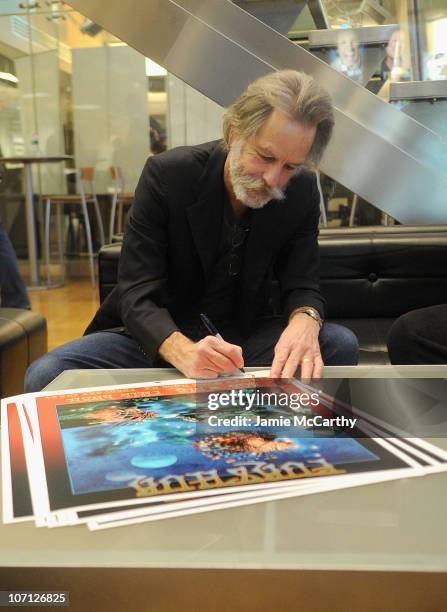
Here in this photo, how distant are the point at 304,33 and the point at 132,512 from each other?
8.79 ft

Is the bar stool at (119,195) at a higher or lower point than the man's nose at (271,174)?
higher

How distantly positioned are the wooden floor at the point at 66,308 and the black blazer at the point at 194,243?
1871 mm

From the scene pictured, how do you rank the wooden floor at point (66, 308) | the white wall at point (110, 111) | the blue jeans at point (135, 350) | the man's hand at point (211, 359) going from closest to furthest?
the man's hand at point (211, 359), the blue jeans at point (135, 350), the wooden floor at point (66, 308), the white wall at point (110, 111)

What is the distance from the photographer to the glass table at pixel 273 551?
488 millimetres

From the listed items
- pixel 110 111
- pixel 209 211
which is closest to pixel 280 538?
pixel 209 211

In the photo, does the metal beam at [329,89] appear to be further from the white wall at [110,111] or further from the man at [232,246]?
the white wall at [110,111]

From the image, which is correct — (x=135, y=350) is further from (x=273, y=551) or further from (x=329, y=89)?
(x=329, y=89)

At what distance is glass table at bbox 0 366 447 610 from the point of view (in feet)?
1.60

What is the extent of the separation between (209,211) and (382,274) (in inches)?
36.0

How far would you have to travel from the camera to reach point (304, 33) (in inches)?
110

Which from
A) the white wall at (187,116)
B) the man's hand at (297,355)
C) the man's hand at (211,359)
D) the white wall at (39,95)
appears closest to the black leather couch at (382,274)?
the man's hand at (297,355)

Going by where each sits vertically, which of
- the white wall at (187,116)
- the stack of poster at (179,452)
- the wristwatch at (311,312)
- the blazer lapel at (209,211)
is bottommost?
the stack of poster at (179,452)

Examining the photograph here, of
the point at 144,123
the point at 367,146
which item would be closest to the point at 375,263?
the point at 367,146

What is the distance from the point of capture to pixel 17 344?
6.32 ft
